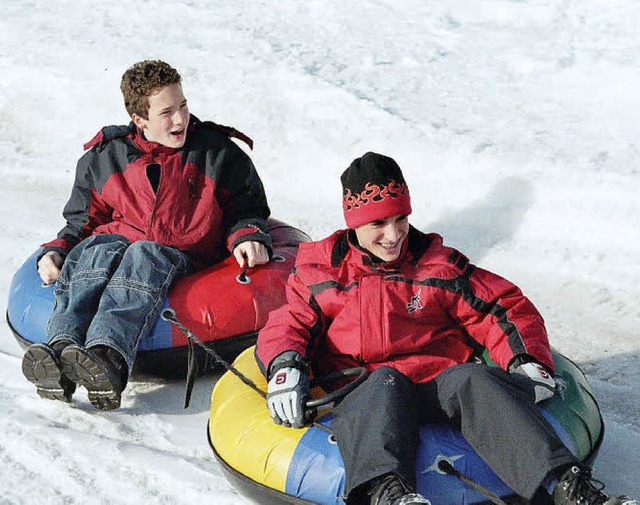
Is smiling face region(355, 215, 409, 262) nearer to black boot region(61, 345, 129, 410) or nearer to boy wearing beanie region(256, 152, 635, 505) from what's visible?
boy wearing beanie region(256, 152, 635, 505)

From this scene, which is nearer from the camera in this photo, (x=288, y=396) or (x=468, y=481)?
(x=468, y=481)

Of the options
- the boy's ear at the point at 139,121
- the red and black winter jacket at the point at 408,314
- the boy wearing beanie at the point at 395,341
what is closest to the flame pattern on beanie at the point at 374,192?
Answer: the boy wearing beanie at the point at 395,341

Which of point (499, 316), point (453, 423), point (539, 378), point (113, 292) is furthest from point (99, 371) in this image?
point (539, 378)

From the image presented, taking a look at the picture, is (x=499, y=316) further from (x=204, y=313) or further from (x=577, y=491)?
(x=204, y=313)

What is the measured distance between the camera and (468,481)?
3.34 meters

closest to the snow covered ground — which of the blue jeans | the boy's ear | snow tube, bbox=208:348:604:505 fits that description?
snow tube, bbox=208:348:604:505

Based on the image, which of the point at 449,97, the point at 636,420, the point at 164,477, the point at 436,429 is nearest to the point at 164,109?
the point at 164,477

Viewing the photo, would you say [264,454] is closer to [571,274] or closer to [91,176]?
[91,176]

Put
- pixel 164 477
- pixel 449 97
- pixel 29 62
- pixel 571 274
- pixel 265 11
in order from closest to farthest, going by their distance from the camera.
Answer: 1. pixel 164 477
2. pixel 571 274
3. pixel 449 97
4. pixel 29 62
5. pixel 265 11

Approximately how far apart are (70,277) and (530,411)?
238cm

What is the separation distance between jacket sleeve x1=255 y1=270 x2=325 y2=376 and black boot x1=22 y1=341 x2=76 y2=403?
0.89 m

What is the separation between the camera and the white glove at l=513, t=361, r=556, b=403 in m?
3.58

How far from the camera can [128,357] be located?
14.4 ft

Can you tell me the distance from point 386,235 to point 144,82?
1587mm
